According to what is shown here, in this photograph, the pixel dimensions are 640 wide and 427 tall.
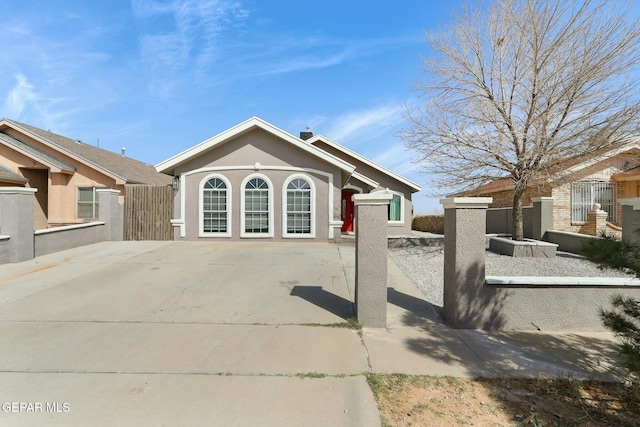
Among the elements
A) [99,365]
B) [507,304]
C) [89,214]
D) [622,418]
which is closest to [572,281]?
[507,304]

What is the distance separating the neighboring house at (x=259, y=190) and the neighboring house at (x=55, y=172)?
17.2 ft

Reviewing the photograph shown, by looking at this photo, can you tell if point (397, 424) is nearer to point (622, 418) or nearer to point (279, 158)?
point (622, 418)

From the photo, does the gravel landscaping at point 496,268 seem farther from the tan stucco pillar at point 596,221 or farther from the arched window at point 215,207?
the arched window at point 215,207

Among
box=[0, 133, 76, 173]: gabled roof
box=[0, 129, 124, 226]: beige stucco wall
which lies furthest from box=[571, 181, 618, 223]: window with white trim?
box=[0, 133, 76, 173]: gabled roof

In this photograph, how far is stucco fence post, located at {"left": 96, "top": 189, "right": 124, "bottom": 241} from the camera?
1133 centimetres

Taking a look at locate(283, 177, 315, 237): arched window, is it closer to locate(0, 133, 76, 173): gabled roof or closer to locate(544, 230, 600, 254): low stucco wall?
A: locate(544, 230, 600, 254): low stucco wall

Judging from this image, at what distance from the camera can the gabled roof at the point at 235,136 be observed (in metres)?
11.6

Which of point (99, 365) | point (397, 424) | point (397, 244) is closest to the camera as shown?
point (397, 424)

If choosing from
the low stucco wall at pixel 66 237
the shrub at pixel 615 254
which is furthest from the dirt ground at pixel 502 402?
the low stucco wall at pixel 66 237

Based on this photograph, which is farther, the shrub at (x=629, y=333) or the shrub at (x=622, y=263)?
the shrub at (x=622, y=263)

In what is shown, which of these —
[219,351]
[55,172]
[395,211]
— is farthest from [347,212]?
[219,351]

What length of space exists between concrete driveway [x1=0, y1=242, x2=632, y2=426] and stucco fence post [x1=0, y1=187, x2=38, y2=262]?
5.91 ft

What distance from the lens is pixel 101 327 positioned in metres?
4.16

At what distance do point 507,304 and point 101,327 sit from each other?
5992mm
